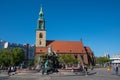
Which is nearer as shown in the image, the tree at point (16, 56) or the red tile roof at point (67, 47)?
the tree at point (16, 56)

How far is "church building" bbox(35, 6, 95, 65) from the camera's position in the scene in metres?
115

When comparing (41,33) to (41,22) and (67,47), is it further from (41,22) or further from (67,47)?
(67,47)

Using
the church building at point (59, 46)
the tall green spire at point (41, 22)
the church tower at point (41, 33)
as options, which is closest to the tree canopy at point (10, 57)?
the church tower at point (41, 33)

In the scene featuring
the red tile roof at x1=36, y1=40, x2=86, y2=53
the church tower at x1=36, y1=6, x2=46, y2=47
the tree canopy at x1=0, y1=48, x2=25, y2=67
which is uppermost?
the church tower at x1=36, y1=6, x2=46, y2=47

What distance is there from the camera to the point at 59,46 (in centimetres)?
12450

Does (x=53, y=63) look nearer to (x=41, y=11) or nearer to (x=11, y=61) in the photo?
(x=11, y=61)

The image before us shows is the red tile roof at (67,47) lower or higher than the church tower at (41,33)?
lower

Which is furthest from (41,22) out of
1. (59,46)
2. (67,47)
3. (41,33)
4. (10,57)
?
(10,57)

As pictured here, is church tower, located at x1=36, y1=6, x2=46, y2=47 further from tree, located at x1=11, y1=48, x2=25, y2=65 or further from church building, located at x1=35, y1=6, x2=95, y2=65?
tree, located at x1=11, y1=48, x2=25, y2=65

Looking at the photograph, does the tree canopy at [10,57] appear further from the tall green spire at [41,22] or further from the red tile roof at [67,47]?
the red tile roof at [67,47]

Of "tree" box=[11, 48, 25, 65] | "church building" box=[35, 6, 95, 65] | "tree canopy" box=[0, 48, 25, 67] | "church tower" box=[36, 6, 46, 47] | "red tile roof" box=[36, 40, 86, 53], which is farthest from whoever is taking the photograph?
"red tile roof" box=[36, 40, 86, 53]

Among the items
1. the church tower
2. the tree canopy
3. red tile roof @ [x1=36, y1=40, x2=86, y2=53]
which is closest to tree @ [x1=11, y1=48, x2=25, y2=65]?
the tree canopy

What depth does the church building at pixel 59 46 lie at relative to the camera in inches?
4537

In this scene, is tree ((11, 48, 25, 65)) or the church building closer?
tree ((11, 48, 25, 65))
